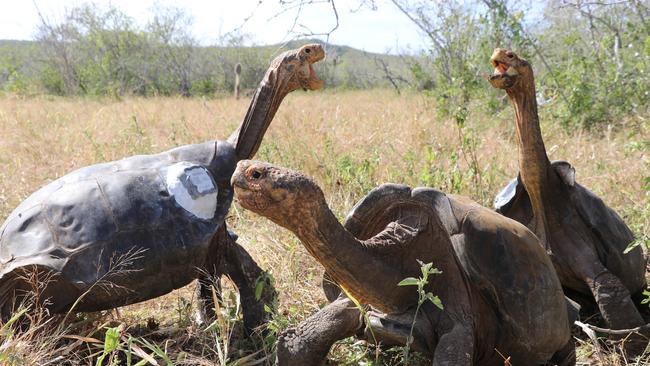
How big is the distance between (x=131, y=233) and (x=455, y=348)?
1.39m

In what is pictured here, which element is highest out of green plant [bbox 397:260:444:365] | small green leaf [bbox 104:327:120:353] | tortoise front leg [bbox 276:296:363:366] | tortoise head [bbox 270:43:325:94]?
tortoise head [bbox 270:43:325:94]

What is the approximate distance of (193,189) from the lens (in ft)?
9.12

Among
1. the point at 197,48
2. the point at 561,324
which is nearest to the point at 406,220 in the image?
the point at 561,324

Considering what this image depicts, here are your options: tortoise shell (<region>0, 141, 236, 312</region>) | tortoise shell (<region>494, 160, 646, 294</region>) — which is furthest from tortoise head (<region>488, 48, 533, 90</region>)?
tortoise shell (<region>0, 141, 236, 312</region>)

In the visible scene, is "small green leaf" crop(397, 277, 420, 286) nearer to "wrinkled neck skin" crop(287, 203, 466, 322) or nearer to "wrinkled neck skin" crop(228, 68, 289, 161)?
"wrinkled neck skin" crop(287, 203, 466, 322)

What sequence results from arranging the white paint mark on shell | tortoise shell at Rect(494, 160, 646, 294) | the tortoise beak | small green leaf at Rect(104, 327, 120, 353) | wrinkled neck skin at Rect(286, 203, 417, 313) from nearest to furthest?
1. the tortoise beak
2. wrinkled neck skin at Rect(286, 203, 417, 313)
3. small green leaf at Rect(104, 327, 120, 353)
4. the white paint mark on shell
5. tortoise shell at Rect(494, 160, 646, 294)

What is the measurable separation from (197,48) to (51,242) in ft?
84.2

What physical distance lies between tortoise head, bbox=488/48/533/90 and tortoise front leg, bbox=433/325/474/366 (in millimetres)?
1212

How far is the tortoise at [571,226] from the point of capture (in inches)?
114

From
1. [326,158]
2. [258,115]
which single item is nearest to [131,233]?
[258,115]

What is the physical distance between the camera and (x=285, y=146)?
221 inches

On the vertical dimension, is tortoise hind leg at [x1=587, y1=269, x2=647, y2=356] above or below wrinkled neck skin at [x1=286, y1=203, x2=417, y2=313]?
below

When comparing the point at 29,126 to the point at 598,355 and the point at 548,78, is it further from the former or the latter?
the point at 598,355

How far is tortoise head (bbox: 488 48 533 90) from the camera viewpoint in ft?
9.18
